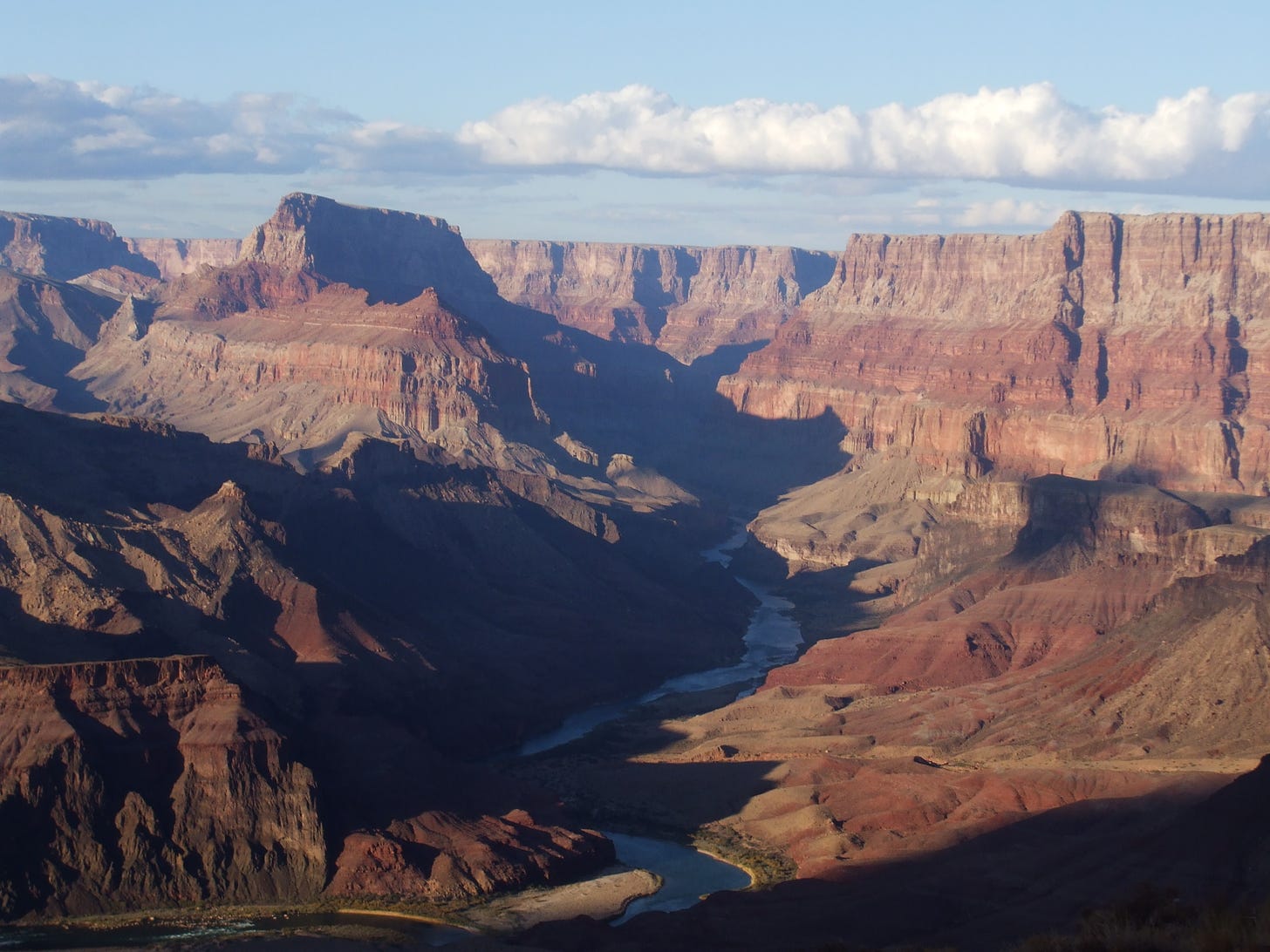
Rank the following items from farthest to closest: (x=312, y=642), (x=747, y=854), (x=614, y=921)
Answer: (x=312, y=642)
(x=747, y=854)
(x=614, y=921)

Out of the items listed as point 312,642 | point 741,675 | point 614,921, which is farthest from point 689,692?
point 614,921

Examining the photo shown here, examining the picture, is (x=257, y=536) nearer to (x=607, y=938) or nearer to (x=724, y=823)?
(x=724, y=823)

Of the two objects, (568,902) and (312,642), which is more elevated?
(312,642)

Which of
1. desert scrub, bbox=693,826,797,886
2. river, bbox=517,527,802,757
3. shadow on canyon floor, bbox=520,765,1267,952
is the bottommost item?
river, bbox=517,527,802,757

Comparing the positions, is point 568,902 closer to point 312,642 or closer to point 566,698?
point 312,642

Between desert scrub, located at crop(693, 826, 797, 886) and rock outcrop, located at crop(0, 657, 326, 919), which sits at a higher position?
rock outcrop, located at crop(0, 657, 326, 919)

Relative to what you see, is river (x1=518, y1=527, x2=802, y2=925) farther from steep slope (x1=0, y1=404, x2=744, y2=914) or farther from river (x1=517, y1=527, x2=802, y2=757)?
steep slope (x1=0, y1=404, x2=744, y2=914)

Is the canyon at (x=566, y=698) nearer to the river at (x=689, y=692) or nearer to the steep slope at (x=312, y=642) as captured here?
the steep slope at (x=312, y=642)

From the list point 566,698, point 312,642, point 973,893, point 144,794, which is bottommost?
point 566,698

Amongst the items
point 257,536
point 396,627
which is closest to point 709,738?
point 396,627

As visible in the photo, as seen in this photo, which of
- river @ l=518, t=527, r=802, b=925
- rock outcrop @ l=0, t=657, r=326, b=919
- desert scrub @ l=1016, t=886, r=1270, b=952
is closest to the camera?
desert scrub @ l=1016, t=886, r=1270, b=952

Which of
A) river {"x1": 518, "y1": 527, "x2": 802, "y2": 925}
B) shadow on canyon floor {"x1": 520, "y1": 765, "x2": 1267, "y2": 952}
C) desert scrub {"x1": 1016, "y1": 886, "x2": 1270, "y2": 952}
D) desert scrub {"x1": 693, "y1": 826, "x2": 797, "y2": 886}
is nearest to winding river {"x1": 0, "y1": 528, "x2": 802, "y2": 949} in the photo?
river {"x1": 518, "y1": 527, "x2": 802, "y2": 925}
